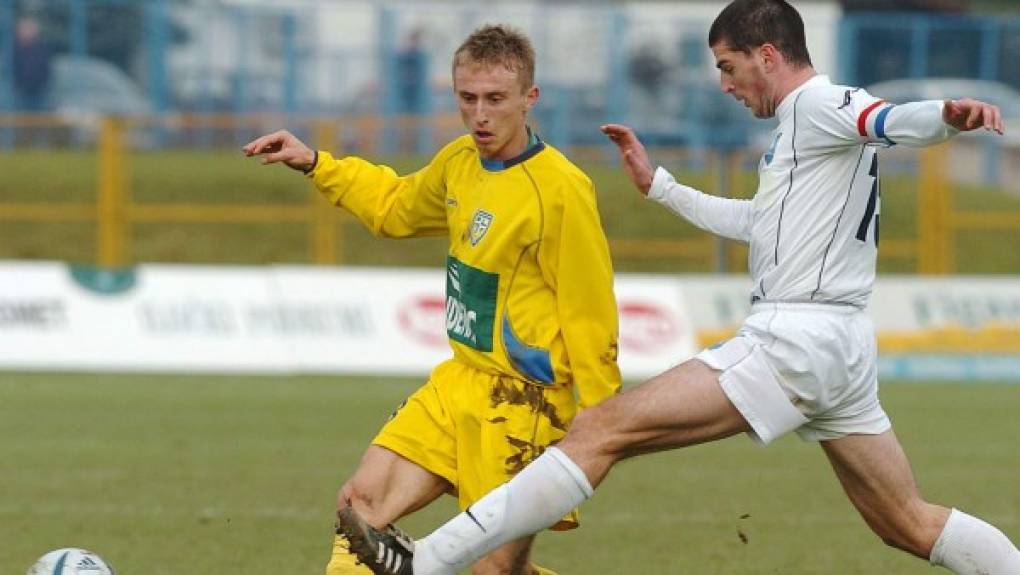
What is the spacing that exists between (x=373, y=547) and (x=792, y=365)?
1.46 m

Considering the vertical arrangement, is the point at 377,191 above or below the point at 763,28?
below

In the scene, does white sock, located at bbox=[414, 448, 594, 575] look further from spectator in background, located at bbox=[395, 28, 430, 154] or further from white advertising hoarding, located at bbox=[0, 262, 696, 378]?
spectator in background, located at bbox=[395, 28, 430, 154]

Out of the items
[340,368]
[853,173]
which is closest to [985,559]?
[853,173]

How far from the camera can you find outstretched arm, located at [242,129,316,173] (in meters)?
6.74

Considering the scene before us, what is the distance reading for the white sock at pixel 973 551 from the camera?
20.9 ft

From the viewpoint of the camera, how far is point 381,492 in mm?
6449

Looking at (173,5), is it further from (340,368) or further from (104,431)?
(104,431)

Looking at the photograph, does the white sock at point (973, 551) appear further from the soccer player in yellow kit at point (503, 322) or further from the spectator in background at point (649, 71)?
the spectator in background at point (649, 71)

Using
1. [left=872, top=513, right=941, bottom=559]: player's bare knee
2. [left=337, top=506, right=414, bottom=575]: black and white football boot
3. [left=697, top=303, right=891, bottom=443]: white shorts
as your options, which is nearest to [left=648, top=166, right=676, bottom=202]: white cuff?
[left=697, top=303, right=891, bottom=443]: white shorts

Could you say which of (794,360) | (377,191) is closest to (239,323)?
(377,191)

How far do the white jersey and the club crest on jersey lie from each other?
901 mm

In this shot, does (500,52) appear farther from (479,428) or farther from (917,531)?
(917,531)

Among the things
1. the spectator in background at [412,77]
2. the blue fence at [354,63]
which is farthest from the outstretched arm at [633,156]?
the spectator in background at [412,77]

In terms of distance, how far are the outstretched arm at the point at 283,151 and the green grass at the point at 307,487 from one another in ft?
6.09
